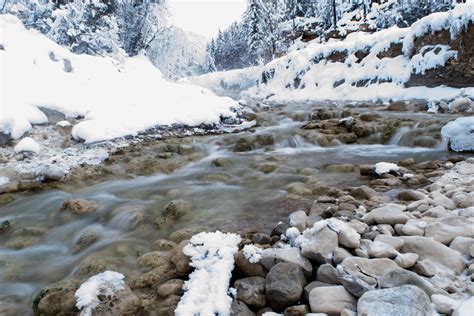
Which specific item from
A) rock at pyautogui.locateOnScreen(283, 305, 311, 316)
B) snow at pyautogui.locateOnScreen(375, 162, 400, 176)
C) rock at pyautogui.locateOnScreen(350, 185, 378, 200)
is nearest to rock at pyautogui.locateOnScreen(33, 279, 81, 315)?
rock at pyautogui.locateOnScreen(283, 305, 311, 316)

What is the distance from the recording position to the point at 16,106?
300 inches

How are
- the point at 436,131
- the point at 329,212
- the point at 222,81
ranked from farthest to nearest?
the point at 222,81 < the point at 436,131 < the point at 329,212

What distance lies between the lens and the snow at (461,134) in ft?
19.9

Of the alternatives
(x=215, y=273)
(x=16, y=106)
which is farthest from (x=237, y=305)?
(x=16, y=106)

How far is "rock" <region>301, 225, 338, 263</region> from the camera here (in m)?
2.41

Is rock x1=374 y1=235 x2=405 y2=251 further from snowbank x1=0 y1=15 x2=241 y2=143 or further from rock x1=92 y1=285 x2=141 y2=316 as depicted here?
snowbank x1=0 y1=15 x2=241 y2=143

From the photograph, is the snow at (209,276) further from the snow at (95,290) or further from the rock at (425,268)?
the rock at (425,268)

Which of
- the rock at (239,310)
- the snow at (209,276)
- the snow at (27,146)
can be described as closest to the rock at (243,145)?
the snow at (27,146)

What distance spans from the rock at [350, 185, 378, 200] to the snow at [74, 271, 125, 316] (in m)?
2.68

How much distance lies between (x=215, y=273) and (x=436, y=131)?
6.36 m

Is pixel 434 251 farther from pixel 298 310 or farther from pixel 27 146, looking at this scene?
pixel 27 146

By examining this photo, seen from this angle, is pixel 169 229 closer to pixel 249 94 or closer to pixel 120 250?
pixel 120 250

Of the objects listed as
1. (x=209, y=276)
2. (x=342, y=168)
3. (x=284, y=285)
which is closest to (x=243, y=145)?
(x=342, y=168)

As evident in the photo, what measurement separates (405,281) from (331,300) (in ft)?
1.37
